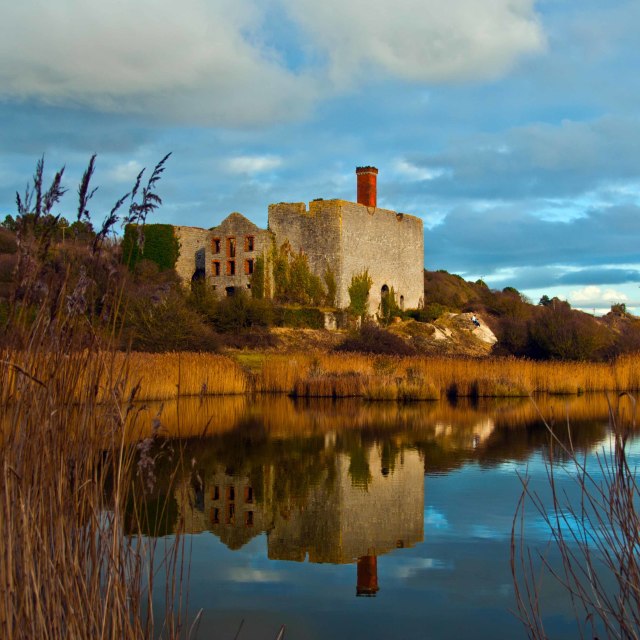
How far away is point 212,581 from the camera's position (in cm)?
529

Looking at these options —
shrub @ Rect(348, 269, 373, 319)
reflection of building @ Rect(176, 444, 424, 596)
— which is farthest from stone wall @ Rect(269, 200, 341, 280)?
reflection of building @ Rect(176, 444, 424, 596)

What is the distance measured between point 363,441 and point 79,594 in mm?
8995

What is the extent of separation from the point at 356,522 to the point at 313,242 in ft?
77.4

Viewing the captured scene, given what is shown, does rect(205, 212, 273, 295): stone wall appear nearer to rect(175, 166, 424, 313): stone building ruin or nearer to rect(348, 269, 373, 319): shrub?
rect(175, 166, 424, 313): stone building ruin

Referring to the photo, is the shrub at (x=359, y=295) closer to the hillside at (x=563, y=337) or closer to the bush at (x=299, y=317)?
the bush at (x=299, y=317)

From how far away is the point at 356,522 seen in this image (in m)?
7.06

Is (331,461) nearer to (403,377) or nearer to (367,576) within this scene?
(367,576)

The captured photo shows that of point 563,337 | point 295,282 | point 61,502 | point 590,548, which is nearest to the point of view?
point 61,502

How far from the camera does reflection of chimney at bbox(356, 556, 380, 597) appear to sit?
5224mm

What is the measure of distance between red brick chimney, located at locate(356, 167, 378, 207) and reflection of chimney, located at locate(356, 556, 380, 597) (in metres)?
26.2

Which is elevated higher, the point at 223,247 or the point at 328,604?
the point at 223,247

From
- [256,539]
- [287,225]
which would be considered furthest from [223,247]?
[256,539]

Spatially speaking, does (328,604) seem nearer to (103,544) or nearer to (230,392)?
(103,544)

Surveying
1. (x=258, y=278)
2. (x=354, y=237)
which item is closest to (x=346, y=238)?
(x=354, y=237)
